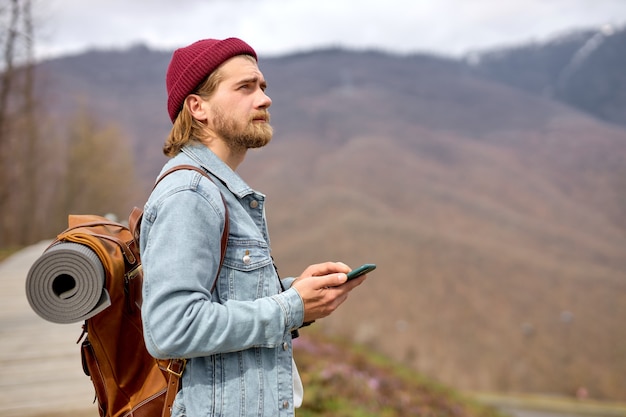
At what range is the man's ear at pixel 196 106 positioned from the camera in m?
1.60

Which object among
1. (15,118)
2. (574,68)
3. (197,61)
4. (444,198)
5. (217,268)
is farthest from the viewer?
(574,68)

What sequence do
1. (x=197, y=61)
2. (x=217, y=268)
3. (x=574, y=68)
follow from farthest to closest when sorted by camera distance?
(x=574, y=68) < (x=197, y=61) < (x=217, y=268)

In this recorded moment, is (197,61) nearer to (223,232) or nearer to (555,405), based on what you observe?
(223,232)

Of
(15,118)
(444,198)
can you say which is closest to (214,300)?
(15,118)

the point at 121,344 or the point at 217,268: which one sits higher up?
the point at 217,268

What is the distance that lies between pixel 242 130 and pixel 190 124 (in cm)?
16

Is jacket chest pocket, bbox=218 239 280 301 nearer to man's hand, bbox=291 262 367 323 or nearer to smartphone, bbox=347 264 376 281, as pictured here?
man's hand, bbox=291 262 367 323

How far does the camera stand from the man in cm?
134

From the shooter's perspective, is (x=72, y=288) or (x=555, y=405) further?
(x=555, y=405)

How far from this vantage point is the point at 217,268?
142 cm

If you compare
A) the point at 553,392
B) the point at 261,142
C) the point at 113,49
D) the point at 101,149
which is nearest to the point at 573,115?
the point at 553,392

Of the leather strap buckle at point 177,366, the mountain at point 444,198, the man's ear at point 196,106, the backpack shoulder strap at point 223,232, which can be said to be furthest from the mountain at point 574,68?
the leather strap buckle at point 177,366

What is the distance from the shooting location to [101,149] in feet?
65.2

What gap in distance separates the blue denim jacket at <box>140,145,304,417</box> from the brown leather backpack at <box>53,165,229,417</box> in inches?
3.4
